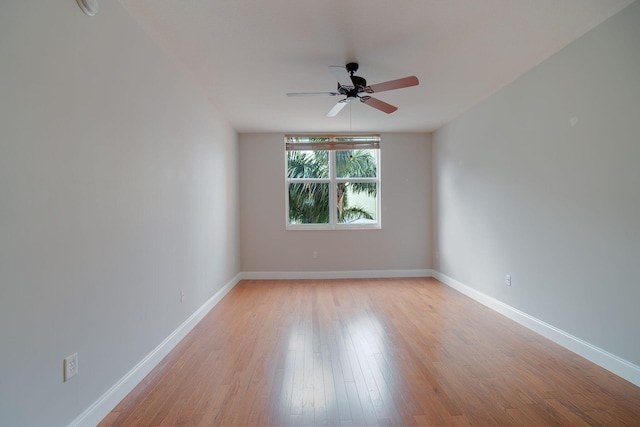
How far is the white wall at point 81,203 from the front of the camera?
1.23m

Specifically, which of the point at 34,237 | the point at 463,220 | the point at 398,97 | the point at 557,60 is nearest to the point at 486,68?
the point at 557,60

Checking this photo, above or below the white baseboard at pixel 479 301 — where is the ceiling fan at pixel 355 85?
above

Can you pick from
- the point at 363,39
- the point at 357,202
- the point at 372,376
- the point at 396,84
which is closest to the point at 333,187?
the point at 357,202

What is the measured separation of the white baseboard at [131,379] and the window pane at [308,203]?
2439 mm

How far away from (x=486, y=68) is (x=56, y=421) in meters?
3.77

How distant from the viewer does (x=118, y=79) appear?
6.25 ft

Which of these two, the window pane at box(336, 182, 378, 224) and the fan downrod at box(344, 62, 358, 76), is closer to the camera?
the fan downrod at box(344, 62, 358, 76)

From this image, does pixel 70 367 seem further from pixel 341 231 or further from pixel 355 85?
pixel 341 231

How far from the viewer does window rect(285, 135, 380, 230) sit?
17.2 feet

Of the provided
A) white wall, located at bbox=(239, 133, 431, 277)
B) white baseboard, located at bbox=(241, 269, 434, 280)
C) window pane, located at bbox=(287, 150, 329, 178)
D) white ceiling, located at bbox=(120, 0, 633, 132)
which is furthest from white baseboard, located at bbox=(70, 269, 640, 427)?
white ceiling, located at bbox=(120, 0, 633, 132)

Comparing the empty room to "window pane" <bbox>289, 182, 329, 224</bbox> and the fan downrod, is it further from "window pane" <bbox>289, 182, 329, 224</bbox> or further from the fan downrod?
"window pane" <bbox>289, 182, 329, 224</bbox>

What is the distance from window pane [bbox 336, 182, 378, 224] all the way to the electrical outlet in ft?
13.4

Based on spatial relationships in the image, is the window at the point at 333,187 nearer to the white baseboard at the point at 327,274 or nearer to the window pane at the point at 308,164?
the window pane at the point at 308,164

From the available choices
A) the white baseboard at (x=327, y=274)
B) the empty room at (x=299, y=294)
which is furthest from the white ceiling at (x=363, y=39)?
the white baseboard at (x=327, y=274)
